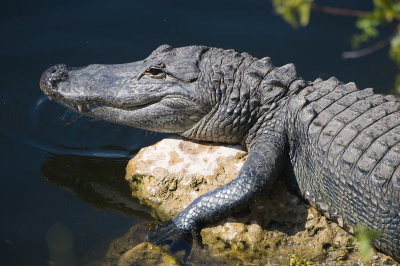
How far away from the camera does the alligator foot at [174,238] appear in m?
4.28

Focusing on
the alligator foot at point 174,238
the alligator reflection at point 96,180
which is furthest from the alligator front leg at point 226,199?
the alligator reflection at point 96,180

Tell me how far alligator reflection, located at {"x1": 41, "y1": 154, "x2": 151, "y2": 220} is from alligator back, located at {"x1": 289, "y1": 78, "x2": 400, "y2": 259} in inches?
62.3

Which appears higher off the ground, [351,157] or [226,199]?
[351,157]

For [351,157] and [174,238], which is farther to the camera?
[174,238]

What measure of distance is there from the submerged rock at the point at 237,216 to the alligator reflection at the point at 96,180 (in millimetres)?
148

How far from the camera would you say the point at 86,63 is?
22.6 ft

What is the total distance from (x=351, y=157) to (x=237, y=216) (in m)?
1.06

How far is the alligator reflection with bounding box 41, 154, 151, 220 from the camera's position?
4969 mm

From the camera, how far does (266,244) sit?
13.8 ft

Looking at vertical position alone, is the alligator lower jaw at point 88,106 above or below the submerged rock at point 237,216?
above

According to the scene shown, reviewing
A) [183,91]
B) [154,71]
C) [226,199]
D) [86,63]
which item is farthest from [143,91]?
[86,63]

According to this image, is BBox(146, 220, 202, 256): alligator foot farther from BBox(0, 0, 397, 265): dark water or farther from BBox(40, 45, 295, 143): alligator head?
BBox(40, 45, 295, 143): alligator head

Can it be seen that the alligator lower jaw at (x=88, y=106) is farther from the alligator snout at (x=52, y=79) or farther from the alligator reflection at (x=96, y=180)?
the alligator reflection at (x=96, y=180)

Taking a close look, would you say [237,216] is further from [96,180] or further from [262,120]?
[96,180]
